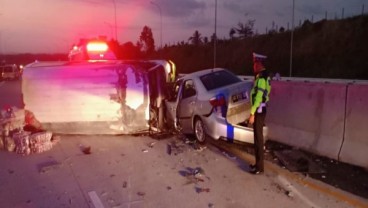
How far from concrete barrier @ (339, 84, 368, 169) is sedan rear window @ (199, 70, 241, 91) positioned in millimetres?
2638

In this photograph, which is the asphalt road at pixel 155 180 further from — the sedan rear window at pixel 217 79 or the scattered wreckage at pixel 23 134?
the sedan rear window at pixel 217 79

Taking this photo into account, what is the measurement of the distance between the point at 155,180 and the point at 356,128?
3.34m

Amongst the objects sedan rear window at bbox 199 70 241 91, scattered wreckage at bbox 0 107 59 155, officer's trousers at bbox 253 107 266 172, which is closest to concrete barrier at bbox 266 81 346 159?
sedan rear window at bbox 199 70 241 91

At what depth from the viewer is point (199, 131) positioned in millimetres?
8312

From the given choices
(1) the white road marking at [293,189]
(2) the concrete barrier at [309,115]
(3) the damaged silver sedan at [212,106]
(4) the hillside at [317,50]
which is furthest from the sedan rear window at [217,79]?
(4) the hillside at [317,50]

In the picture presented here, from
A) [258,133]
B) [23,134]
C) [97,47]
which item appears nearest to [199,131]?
[258,133]

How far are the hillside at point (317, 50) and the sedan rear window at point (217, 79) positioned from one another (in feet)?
72.7

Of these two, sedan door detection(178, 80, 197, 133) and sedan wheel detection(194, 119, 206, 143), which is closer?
sedan wheel detection(194, 119, 206, 143)

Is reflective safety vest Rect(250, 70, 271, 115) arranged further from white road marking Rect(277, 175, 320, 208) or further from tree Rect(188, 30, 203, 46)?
tree Rect(188, 30, 203, 46)

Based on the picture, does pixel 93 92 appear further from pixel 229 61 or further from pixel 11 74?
pixel 229 61

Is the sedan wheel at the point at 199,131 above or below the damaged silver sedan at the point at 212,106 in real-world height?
below

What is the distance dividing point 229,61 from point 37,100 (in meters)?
45.0

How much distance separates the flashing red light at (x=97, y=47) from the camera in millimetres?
15625

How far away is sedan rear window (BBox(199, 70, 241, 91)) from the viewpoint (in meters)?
8.20
